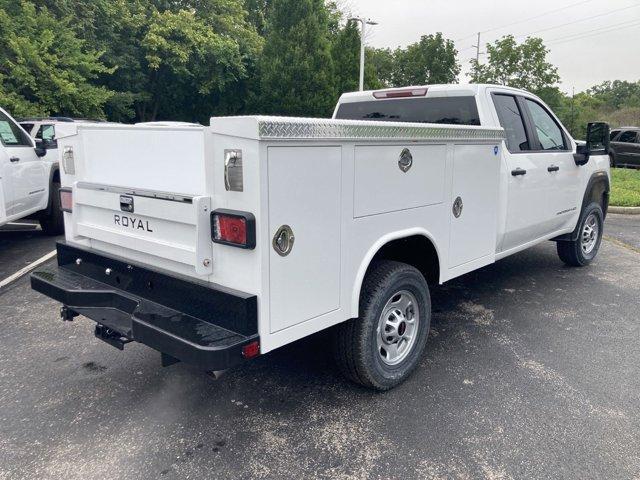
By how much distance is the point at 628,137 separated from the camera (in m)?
19.3

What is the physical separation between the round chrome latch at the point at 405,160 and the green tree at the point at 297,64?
69.2 feet

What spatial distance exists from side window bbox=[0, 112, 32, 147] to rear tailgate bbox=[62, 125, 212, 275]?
12.4ft

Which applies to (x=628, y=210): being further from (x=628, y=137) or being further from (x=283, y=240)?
(x=628, y=137)

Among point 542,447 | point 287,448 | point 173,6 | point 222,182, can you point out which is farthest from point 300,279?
point 173,6

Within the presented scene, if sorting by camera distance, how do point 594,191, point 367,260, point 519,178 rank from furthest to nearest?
point 594,191, point 519,178, point 367,260

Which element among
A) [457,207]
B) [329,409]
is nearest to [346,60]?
[457,207]

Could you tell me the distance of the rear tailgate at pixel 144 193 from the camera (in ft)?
8.94

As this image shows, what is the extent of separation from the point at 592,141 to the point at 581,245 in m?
1.36

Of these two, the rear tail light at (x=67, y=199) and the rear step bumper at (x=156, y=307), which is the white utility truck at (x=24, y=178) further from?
the rear step bumper at (x=156, y=307)

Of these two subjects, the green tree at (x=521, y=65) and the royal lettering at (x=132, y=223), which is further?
the green tree at (x=521, y=65)

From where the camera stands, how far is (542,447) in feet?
9.68

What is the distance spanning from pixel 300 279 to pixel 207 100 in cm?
2465

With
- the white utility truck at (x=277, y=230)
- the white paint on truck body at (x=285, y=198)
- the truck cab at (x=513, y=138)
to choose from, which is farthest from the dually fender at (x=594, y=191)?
the white paint on truck body at (x=285, y=198)

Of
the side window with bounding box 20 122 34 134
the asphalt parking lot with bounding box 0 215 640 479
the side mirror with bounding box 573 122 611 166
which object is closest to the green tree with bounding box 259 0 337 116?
the side window with bounding box 20 122 34 134
